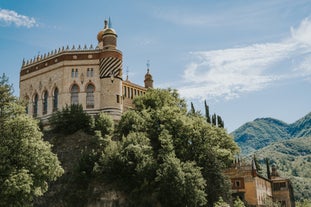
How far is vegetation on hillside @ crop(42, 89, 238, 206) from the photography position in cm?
3841

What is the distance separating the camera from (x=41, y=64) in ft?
191

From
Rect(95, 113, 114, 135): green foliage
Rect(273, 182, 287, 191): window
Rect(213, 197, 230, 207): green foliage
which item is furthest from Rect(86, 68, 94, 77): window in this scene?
Rect(273, 182, 287, 191): window

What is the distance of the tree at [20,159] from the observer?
→ 27109mm

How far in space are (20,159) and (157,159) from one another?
1592 cm

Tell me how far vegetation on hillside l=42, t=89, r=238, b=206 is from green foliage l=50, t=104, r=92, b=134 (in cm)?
146

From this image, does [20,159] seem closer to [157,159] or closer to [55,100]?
[157,159]

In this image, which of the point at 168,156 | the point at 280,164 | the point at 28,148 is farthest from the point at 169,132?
the point at 280,164

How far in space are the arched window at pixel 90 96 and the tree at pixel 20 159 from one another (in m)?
21.7

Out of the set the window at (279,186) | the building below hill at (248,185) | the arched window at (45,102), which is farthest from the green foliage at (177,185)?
the window at (279,186)

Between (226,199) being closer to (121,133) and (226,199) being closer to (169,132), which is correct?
(169,132)

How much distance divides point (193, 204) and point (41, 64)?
108ft

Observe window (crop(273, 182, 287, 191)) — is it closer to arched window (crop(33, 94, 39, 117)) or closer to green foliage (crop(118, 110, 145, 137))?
green foliage (crop(118, 110, 145, 137))

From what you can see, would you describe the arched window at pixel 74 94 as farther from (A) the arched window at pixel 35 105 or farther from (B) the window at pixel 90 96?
(A) the arched window at pixel 35 105

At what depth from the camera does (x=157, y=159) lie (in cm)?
4091
